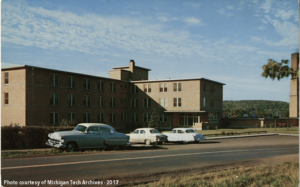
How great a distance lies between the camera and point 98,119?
49594 mm

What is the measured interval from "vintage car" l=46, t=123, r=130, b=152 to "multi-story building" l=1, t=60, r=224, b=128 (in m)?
22.1

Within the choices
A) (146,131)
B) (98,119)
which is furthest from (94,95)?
(146,131)

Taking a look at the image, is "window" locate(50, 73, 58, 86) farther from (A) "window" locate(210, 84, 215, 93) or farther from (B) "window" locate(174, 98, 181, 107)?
(A) "window" locate(210, 84, 215, 93)

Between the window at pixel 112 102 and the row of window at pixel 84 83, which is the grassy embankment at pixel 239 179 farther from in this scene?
the window at pixel 112 102

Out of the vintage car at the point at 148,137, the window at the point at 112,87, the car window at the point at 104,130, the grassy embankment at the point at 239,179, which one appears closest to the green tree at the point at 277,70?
the grassy embankment at the point at 239,179

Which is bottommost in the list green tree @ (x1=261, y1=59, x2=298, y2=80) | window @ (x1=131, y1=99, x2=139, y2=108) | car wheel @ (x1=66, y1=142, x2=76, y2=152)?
car wheel @ (x1=66, y1=142, x2=76, y2=152)

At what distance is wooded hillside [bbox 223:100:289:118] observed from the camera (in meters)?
66.1

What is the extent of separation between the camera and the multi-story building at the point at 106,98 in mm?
37531

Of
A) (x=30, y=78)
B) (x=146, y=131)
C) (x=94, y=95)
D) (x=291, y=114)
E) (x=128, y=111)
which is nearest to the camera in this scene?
(x=146, y=131)

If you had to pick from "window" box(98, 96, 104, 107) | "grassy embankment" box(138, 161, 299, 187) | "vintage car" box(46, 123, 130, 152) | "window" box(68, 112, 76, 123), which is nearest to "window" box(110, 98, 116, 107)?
"window" box(98, 96, 104, 107)

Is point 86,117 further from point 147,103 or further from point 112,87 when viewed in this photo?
point 147,103

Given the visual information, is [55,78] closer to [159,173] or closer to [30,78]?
[30,78]

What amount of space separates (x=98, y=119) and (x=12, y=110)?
14829mm

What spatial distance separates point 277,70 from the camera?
10703 millimetres
